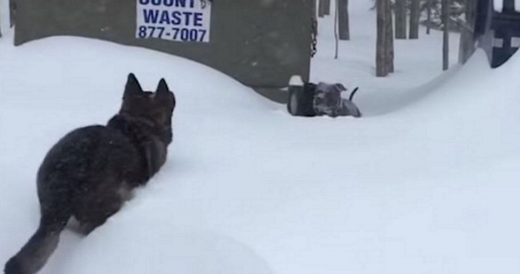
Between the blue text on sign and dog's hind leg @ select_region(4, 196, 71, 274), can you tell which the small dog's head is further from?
the blue text on sign

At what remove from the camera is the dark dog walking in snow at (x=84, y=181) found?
5.25m

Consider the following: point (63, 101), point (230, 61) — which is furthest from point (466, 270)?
point (230, 61)

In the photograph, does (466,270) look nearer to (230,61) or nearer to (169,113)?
(169,113)

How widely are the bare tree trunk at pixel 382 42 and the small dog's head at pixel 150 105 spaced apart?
20.3 m

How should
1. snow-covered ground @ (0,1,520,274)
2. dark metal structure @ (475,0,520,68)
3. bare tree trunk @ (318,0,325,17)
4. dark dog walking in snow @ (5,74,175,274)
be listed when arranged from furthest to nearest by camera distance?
1. bare tree trunk @ (318,0,325,17)
2. dark metal structure @ (475,0,520,68)
3. dark dog walking in snow @ (5,74,175,274)
4. snow-covered ground @ (0,1,520,274)

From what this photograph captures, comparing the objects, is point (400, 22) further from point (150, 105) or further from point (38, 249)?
point (38, 249)

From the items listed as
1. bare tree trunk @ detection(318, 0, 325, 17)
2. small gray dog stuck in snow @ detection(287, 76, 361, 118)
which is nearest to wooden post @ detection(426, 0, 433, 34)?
bare tree trunk @ detection(318, 0, 325, 17)

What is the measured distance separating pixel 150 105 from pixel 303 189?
138 cm

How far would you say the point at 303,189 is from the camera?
5.76 m

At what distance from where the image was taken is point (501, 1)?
9586mm

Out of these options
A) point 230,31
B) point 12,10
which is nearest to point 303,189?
point 230,31

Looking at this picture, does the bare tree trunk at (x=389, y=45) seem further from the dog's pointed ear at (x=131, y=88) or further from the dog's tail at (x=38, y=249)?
the dog's tail at (x=38, y=249)

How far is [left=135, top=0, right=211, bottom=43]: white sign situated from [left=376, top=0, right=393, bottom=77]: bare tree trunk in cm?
1477

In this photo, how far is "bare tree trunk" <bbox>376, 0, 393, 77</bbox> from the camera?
27.2 m
